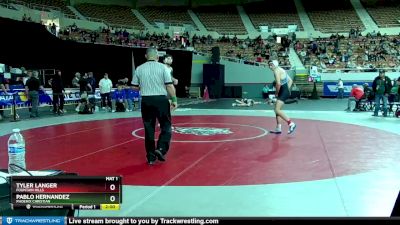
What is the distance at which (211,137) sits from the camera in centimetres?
958

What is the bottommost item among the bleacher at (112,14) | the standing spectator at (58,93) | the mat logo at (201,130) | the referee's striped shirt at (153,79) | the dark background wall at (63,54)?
the mat logo at (201,130)

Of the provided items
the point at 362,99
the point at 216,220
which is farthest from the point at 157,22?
the point at 216,220

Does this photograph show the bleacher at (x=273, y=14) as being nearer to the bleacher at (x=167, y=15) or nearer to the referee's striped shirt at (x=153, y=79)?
the bleacher at (x=167, y=15)

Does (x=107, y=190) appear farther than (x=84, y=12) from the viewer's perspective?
No

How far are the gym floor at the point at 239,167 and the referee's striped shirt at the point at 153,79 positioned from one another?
1.14 meters

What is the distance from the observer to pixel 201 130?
35.8 ft

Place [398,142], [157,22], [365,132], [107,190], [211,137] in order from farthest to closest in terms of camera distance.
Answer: [157,22]
[365,132]
[211,137]
[398,142]
[107,190]

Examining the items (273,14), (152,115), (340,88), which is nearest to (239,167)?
(152,115)

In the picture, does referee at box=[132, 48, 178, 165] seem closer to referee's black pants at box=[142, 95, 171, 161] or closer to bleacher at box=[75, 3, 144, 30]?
referee's black pants at box=[142, 95, 171, 161]

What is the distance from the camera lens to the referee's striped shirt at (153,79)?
6.57m

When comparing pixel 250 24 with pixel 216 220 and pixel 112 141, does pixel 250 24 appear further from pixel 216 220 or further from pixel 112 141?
pixel 216 220

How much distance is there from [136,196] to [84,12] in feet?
127

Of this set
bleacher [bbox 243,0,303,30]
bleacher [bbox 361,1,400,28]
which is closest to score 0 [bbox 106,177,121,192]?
bleacher [bbox 361,1,400,28]
